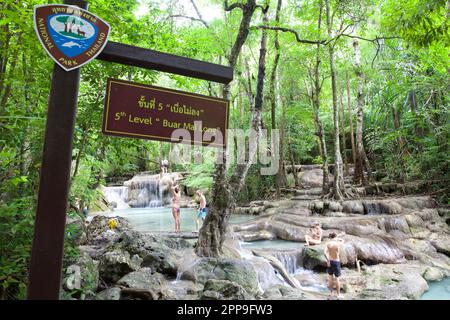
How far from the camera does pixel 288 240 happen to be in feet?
36.5

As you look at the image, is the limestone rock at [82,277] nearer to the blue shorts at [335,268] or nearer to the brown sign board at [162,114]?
the brown sign board at [162,114]

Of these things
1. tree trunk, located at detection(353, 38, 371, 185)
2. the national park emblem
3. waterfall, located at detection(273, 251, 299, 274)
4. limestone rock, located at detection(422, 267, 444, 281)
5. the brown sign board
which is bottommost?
limestone rock, located at detection(422, 267, 444, 281)

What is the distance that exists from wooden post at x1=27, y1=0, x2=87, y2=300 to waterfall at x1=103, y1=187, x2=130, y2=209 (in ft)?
69.4

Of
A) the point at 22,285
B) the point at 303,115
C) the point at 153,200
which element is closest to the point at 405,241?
the point at 22,285

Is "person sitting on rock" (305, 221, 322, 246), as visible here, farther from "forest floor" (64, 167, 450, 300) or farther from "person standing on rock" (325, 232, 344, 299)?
"person standing on rock" (325, 232, 344, 299)

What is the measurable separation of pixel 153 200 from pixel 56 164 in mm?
21432

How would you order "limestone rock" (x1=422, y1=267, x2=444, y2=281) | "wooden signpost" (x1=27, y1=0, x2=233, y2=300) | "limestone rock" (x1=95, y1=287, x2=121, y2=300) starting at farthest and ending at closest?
1. "limestone rock" (x1=422, y1=267, x2=444, y2=281)
2. "limestone rock" (x1=95, y1=287, x2=121, y2=300)
3. "wooden signpost" (x1=27, y1=0, x2=233, y2=300)

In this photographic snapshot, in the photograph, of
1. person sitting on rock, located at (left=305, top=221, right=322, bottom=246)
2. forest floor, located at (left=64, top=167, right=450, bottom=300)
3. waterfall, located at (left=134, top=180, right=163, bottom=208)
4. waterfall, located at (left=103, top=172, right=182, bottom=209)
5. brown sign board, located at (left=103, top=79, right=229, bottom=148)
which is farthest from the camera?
waterfall, located at (left=134, top=180, right=163, bottom=208)

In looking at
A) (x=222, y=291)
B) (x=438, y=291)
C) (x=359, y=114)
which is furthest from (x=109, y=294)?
(x=359, y=114)

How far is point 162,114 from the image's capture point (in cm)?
323

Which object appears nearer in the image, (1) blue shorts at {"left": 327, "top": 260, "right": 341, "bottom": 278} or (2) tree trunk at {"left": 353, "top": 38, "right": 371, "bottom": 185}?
(1) blue shorts at {"left": 327, "top": 260, "right": 341, "bottom": 278}

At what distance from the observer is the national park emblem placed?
258cm

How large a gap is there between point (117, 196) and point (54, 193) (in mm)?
21930

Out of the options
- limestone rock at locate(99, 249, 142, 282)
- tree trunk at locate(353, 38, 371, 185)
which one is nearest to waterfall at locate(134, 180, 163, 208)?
tree trunk at locate(353, 38, 371, 185)
